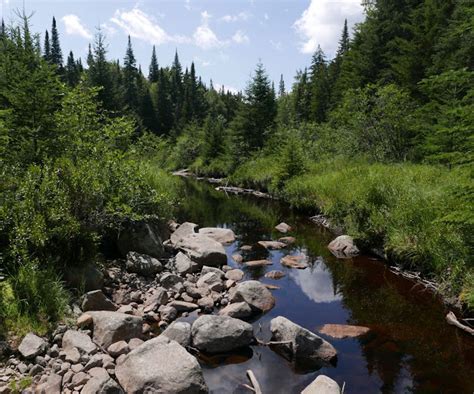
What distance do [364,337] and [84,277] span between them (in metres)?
5.81

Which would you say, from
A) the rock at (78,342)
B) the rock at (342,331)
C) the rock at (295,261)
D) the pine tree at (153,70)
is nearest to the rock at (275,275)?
the rock at (295,261)

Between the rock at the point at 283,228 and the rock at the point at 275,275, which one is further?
the rock at the point at 283,228

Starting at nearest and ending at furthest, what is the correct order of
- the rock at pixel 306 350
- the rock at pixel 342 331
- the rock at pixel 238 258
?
the rock at pixel 306 350
the rock at pixel 342 331
the rock at pixel 238 258

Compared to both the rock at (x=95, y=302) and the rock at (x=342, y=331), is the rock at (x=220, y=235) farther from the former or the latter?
the rock at (x=95, y=302)

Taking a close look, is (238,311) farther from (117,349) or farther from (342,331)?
(117,349)

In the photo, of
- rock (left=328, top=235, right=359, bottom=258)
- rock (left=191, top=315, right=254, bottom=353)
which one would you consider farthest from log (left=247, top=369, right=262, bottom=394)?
rock (left=328, top=235, right=359, bottom=258)

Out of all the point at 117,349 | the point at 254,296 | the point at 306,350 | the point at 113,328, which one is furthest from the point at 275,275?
the point at 117,349

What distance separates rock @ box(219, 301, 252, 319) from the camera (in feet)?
26.5

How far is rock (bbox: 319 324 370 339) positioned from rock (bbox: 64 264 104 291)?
4817 mm

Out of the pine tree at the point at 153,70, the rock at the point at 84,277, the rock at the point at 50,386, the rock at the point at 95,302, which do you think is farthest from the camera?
the pine tree at the point at 153,70

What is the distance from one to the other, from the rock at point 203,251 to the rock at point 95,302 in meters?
3.73

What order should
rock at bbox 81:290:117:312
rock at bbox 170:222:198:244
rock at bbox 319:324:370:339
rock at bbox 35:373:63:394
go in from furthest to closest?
rock at bbox 170:222:198:244
rock at bbox 319:324:370:339
rock at bbox 81:290:117:312
rock at bbox 35:373:63:394

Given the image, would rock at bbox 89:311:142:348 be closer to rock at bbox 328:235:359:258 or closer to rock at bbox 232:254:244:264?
rock at bbox 232:254:244:264

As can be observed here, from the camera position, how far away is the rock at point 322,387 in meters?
5.35
